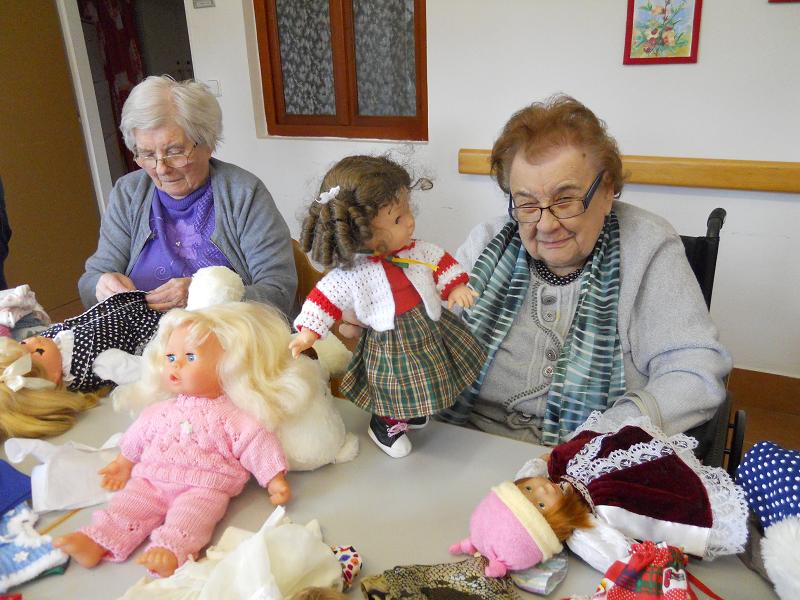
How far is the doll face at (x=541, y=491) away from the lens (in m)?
0.82

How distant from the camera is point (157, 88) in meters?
1.73

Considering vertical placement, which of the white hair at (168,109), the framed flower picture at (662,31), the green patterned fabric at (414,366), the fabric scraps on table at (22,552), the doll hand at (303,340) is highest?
the framed flower picture at (662,31)

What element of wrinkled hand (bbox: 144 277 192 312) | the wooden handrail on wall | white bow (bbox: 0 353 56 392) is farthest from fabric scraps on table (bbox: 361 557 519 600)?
the wooden handrail on wall

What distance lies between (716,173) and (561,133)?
1.32 metres

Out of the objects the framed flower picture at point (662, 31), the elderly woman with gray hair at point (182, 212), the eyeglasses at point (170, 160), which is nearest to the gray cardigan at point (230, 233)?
the elderly woman with gray hair at point (182, 212)

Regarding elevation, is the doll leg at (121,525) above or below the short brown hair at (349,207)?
below

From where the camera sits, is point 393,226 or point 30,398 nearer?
point 393,226

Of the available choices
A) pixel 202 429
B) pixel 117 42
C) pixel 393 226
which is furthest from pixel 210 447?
pixel 117 42

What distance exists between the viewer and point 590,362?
4.11 feet

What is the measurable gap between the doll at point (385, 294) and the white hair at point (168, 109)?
1.03 m

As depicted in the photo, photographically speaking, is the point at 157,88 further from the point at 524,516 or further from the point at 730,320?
the point at 730,320

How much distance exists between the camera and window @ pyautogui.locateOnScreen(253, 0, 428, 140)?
9.61ft

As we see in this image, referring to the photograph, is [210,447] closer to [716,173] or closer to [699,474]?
[699,474]

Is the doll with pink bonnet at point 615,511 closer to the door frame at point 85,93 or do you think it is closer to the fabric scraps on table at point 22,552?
the fabric scraps on table at point 22,552
